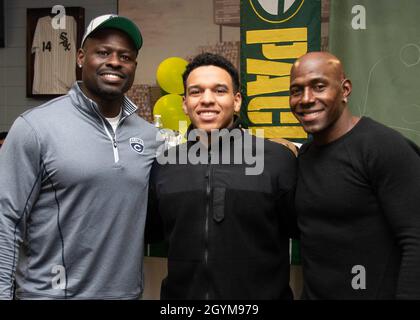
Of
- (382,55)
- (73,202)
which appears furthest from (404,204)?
(382,55)

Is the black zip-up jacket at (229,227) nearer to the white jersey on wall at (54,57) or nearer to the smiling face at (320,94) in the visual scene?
the smiling face at (320,94)

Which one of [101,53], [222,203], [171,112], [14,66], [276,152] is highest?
[14,66]

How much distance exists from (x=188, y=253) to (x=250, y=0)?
2277 millimetres

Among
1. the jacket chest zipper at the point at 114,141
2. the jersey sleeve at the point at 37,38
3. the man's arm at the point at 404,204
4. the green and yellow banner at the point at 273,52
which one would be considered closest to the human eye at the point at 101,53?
the jacket chest zipper at the point at 114,141

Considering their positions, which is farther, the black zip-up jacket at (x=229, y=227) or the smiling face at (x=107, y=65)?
the smiling face at (x=107, y=65)

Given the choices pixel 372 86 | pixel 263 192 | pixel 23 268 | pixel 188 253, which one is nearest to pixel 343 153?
pixel 263 192

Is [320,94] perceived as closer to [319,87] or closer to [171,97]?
[319,87]

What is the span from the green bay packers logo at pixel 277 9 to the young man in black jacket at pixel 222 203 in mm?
1661

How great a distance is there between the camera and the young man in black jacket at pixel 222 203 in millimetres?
1751

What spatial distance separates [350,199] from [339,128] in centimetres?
25

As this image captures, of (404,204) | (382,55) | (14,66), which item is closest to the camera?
(404,204)

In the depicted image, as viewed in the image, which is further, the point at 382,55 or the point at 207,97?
the point at 382,55

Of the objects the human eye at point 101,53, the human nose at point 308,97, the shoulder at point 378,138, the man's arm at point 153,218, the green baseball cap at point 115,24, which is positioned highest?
the green baseball cap at point 115,24

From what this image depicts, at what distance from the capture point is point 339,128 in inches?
67.1
